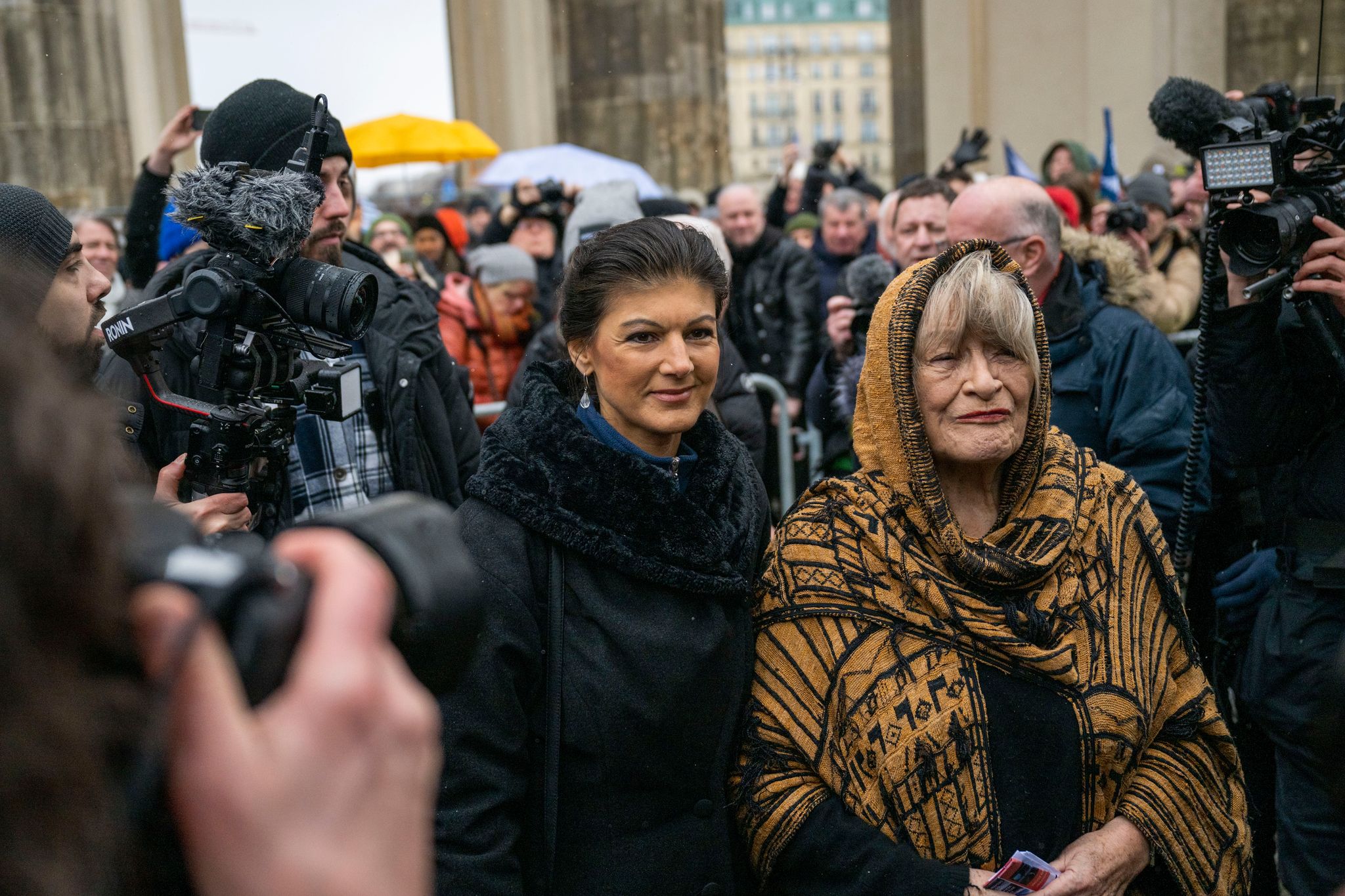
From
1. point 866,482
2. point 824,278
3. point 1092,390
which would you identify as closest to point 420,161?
point 824,278

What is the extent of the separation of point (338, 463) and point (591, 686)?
1191 mm

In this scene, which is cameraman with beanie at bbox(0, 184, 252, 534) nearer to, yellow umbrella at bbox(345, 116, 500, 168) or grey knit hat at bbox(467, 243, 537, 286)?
grey knit hat at bbox(467, 243, 537, 286)

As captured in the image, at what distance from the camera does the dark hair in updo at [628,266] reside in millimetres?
2602

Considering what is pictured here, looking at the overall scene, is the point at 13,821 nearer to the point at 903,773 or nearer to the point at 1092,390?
the point at 903,773

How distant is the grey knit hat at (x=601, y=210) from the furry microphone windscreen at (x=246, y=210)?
2.59 metres

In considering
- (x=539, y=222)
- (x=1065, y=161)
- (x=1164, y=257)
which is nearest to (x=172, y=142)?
(x=539, y=222)

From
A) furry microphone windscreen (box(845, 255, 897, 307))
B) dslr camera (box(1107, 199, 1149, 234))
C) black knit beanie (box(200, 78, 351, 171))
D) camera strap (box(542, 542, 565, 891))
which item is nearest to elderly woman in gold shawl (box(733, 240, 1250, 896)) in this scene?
camera strap (box(542, 542, 565, 891))

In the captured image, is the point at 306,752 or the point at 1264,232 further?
the point at 1264,232

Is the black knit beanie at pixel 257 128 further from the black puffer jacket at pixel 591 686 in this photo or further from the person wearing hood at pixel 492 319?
the person wearing hood at pixel 492 319

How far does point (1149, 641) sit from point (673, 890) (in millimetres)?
1068

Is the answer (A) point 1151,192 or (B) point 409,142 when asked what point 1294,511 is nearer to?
(A) point 1151,192

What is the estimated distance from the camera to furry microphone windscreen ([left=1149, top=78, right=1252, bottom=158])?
3.13 metres

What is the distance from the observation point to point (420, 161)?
10562mm

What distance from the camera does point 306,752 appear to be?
0.81 meters
